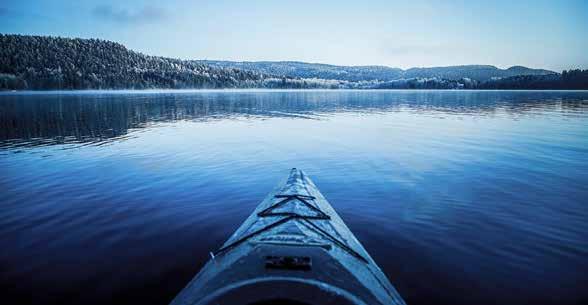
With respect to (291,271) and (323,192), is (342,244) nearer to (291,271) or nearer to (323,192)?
(291,271)

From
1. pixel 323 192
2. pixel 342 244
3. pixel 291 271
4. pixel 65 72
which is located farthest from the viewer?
pixel 65 72

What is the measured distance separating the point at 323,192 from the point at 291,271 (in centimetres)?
968

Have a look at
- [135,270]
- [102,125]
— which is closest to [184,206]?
[135,270]

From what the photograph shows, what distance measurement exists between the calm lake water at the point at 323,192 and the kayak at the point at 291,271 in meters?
2.57

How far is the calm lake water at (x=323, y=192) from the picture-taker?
24.2 feet

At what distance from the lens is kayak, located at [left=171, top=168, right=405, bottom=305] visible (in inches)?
154

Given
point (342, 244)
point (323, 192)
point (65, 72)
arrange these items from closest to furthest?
point (342, 244) → point (323, 192) → point (65, 72)

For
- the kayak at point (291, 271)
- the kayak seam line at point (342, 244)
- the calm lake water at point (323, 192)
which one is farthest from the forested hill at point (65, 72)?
the kayak seam line at point (342, 244)

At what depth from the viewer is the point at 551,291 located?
7023 mm

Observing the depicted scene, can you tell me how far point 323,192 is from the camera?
1382cm

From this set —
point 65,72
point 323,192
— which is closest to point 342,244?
point 323,192

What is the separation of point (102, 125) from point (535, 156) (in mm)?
38869

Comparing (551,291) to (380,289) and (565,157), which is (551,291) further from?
(565,157)

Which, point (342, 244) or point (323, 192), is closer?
point (342, 244)
